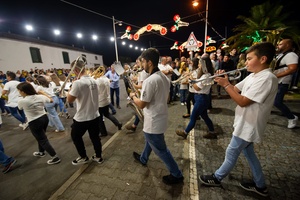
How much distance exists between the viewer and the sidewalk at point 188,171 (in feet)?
7.49

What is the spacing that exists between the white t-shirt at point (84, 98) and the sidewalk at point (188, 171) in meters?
1.15

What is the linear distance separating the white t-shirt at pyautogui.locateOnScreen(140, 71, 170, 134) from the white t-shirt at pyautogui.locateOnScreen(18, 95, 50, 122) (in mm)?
2733

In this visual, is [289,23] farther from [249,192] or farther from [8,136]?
[8,136]

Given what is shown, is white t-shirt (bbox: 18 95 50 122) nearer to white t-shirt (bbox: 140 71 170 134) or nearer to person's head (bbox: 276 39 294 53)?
white t-shirt (bbox: 140 71 170 134)

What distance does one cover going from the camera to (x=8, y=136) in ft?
16.2

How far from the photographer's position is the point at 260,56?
173cm

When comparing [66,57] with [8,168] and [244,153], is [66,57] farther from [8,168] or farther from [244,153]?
[244,153]

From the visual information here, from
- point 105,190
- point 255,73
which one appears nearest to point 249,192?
point 255,73

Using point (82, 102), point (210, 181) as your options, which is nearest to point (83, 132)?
point (82, 102)

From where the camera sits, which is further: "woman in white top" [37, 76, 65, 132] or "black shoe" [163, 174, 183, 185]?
"woman in white top" [37, 76, 65, 132]

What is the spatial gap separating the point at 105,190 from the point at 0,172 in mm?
2762

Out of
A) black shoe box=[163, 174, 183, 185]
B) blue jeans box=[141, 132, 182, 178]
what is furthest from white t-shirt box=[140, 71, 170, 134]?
black shoe box=[163, 174, 183, 185]

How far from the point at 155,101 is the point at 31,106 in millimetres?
2937

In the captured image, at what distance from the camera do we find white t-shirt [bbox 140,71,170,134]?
6.42 feet
